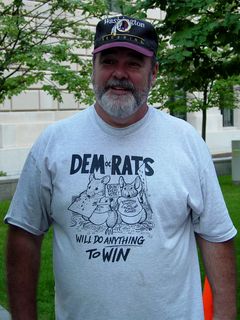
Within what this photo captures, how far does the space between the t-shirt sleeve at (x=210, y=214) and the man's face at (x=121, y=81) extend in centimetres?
38

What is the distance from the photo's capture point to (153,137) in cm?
227

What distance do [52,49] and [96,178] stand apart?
678cm

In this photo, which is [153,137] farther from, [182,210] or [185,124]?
[182,210]

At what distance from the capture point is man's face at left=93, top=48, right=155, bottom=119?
2207 millimetres

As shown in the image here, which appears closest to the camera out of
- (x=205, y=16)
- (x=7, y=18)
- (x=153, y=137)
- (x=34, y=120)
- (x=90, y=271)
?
(x=90, y=271)

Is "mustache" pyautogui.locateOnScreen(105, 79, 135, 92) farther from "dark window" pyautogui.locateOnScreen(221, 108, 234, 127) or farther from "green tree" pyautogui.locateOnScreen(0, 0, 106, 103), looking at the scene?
"dark window" pyautogui.locateOnScreen(221, 108, 234, 127)

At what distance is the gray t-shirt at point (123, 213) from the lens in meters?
2.11

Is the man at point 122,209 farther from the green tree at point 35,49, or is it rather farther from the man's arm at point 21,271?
the green tree at point 35,49

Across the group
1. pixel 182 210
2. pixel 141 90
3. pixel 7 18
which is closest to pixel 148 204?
pixel 182 210

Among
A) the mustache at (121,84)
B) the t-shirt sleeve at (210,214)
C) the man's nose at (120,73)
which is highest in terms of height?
→ the man's nose at (120,73)

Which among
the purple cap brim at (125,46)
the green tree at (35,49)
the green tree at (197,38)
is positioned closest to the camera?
the purple cap brim at (125,46)

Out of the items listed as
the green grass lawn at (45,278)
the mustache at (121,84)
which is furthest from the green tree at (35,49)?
the mustache at (121,84)

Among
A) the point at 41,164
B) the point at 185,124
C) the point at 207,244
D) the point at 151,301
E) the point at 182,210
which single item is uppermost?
the point at 185,124

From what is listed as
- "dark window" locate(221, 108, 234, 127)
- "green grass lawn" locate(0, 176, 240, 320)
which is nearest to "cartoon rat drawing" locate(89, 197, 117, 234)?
"green grass lawn" locate(0, 176, 240, 320)
